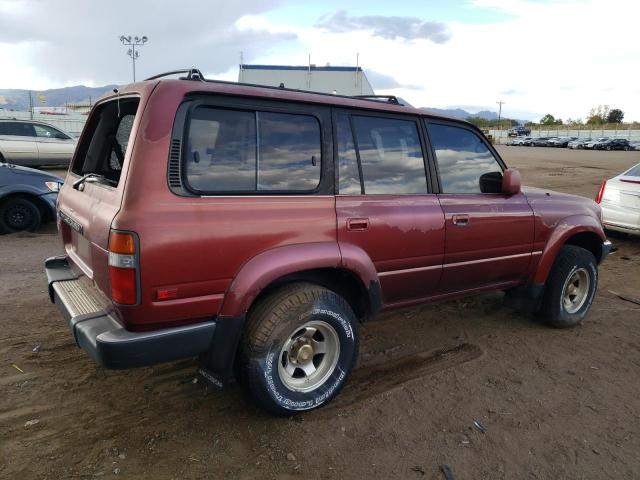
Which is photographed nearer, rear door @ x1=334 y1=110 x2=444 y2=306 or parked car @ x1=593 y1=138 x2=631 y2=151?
rear door @ x1=334 y1=110 x2=444 y2=306

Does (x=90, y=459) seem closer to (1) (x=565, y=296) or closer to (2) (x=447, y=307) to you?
(2) (x=447, y=307)

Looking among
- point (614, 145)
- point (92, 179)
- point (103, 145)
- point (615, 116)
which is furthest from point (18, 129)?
point (615, 116)

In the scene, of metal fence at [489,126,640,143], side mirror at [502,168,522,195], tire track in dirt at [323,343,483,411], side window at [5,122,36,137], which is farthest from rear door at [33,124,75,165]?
metal fence at [489,126,640,143]

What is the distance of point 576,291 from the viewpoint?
473 cm

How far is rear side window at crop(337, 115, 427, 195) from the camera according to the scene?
126 inches

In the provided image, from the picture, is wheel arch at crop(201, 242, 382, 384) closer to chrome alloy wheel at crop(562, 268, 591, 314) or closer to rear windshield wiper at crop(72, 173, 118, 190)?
rear windshield wiper at crop(72, 173, 118, 190)

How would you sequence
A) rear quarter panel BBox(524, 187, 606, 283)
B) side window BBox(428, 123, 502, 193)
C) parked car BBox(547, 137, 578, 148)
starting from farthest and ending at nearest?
parked car BBox(547, 137, 578, 148) → rear quarter panel BBox(524, 187, 606, 283) → side window BBox(428, 123, 502, 193)

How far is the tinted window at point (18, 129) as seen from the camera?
13461mm

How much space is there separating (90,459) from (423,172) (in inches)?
108

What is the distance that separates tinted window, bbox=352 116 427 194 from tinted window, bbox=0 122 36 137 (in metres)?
13.5

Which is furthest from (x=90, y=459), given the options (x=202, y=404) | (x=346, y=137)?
(x=346, y=137)

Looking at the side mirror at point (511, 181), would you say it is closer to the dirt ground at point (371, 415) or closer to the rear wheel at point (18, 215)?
the dirt ground at point (371, 415)

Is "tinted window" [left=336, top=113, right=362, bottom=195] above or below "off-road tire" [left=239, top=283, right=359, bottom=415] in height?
above

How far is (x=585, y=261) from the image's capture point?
14.9ft
